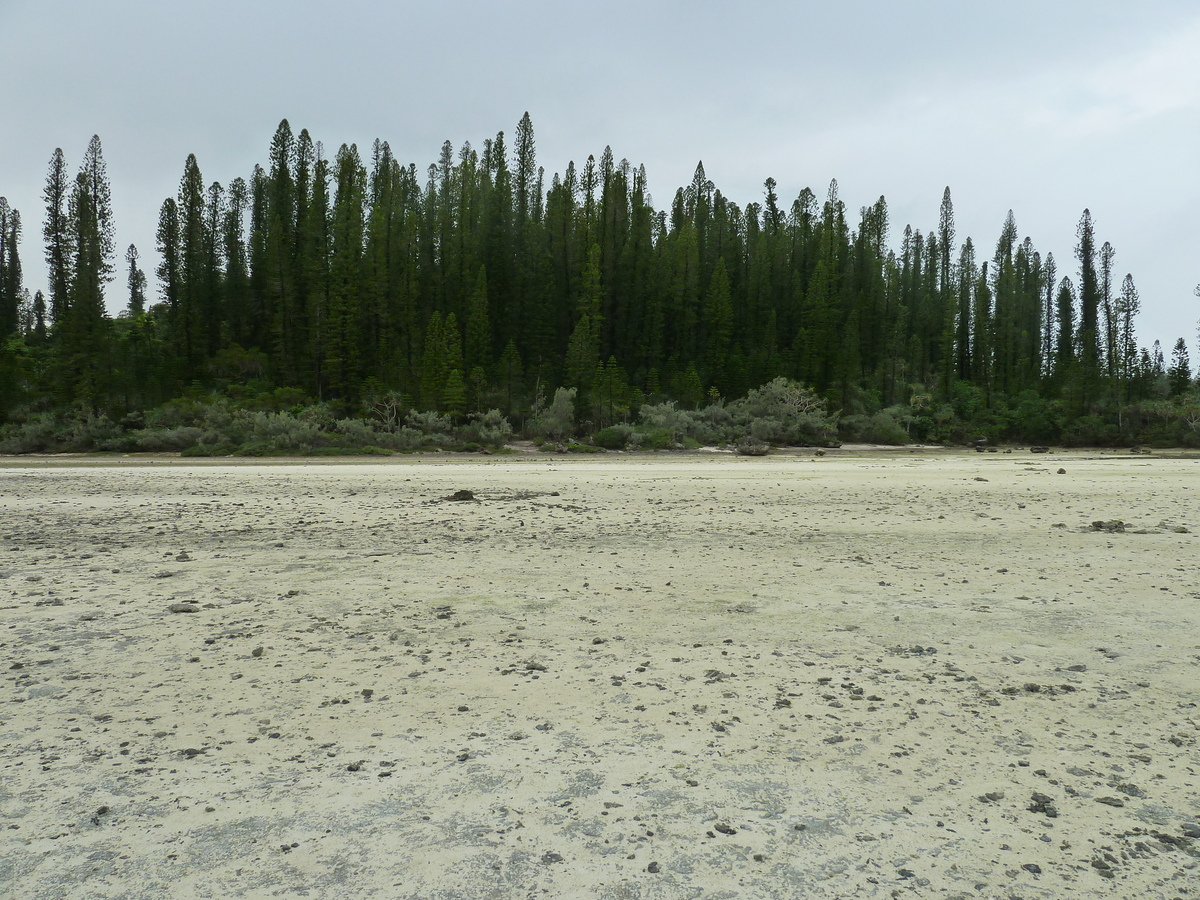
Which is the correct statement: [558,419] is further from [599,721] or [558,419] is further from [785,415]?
[599,721]

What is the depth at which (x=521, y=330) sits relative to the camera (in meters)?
47.4

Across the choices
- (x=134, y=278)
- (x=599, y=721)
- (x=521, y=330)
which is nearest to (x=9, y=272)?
(x=134, y=278)

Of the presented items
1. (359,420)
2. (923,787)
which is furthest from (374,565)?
(359,420)

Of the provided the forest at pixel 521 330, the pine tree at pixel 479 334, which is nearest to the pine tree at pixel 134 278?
the forest at pixel 521 330

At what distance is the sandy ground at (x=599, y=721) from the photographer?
230 centimetres

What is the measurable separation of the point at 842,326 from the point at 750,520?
46802 millimetres

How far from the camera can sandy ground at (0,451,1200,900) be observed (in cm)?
230

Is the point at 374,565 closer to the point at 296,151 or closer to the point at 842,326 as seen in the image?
the point at 842,326

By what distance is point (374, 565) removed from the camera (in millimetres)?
6707

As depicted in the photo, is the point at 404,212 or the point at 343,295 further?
the point at 404,212

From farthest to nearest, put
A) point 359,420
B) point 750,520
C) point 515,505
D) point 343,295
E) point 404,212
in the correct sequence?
point 404,212, point 343,295, point 359,420, point 515,505, point 750,520

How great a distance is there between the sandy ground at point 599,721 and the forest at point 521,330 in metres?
24.1

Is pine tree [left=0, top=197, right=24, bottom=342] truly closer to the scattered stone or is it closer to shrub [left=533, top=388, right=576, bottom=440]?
shrub [left=533, top=388, right=576, bottom=440]

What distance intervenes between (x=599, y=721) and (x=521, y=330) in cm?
4527
